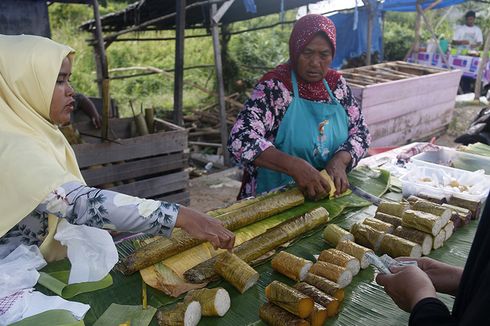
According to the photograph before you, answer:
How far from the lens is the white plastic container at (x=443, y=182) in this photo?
9.63 ft

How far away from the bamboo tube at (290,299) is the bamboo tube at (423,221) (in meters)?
0.98

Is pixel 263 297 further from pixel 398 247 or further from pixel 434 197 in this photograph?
→ pixel 434 197

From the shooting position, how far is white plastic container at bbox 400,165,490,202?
294 centimetres

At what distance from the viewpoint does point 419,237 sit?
2.33 m

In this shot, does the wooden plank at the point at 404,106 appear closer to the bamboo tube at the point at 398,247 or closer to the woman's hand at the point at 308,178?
the woman's hand at the point at 308,178

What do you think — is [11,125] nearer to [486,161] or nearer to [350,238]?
[350,238]

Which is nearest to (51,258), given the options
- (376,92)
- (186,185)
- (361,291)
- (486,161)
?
(361,291)

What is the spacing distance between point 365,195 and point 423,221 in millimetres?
737

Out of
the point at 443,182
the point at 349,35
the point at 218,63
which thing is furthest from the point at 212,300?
the point at 349,35

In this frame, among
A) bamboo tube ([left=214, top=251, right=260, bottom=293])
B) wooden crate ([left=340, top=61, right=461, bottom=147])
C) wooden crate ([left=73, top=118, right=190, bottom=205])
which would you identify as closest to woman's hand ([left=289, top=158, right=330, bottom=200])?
bamboo tube ([left=214, top=251, right=260, bottom=293])

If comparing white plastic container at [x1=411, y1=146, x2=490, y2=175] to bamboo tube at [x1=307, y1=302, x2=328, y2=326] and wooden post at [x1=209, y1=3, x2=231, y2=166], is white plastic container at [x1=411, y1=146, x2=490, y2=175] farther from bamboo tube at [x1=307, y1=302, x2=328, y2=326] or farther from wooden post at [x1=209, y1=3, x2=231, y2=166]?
wooden post at [x1=209, y1=3, x2=231, y2=166]

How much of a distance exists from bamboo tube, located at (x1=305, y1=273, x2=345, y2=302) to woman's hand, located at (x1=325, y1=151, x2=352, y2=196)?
3.54 feet

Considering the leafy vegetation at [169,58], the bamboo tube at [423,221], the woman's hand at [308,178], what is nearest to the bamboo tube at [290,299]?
the bamboo tube at [423,221]

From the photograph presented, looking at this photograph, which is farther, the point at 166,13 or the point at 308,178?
the point at 166,13
